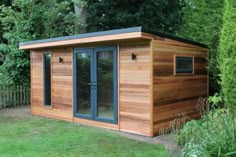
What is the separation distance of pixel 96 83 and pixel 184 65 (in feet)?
7.53

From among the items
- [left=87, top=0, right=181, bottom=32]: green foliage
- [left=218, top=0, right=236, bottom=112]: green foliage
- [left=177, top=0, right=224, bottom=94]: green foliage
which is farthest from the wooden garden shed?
[left=87, top=0, right=181, bottom=32]: green foliage

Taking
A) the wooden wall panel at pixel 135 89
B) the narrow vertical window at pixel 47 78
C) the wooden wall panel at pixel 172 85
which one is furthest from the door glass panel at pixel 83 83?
the wooden wall panel at pixel 172 85

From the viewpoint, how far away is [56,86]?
9172mm

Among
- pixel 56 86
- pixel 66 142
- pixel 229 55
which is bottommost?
pixel 66 142

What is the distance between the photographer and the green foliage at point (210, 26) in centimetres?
852

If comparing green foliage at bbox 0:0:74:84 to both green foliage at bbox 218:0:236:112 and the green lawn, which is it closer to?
the green lawn

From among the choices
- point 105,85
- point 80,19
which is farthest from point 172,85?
point 80,19

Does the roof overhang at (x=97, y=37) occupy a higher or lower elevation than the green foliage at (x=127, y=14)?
lower

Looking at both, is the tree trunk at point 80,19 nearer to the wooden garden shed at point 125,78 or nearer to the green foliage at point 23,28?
the green foliage at point 23,28

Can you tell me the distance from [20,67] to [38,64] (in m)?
2.45

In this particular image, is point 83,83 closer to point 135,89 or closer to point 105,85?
point 105,85

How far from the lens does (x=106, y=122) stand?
770cm

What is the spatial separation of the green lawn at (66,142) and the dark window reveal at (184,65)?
88.9 inches

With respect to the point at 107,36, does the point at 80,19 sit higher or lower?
higher
